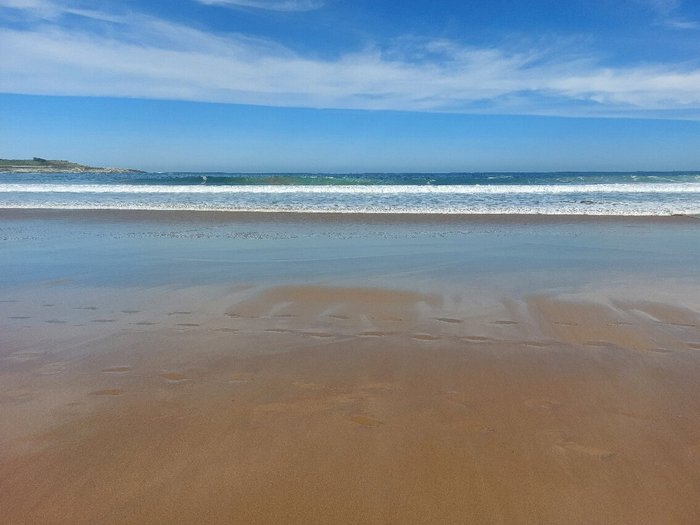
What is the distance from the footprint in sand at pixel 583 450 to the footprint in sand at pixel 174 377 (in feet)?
9.05

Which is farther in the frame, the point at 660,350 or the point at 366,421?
the point at 660,350

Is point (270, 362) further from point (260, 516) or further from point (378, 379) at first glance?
point (260, 516)

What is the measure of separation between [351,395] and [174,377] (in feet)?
4.81

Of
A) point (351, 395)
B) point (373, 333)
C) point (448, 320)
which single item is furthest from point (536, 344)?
point (351, 395)

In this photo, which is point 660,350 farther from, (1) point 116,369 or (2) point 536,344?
(1) point 116,369

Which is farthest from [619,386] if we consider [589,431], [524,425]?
[524,425]

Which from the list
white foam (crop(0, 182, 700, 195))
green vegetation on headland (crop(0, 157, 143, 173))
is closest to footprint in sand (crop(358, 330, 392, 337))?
white foam (crop(0, 182, 700, 195))

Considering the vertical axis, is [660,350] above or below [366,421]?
above

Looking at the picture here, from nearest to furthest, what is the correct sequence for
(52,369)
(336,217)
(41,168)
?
(52,369), (336,217), (41,168)

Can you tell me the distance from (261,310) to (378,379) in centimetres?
236

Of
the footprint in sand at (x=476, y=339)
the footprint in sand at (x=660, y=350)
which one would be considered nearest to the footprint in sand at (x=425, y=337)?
the footprint in sand at (x=476, y=339)

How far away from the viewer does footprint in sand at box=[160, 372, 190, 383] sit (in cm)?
391

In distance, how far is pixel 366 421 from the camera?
3.26 meters

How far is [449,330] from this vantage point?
5.09 m
